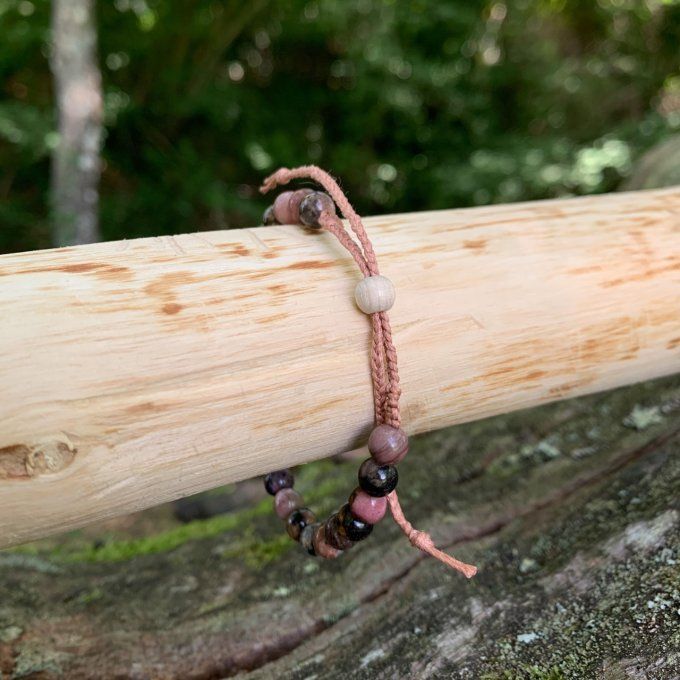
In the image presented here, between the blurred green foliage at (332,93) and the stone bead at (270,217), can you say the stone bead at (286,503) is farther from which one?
the blurred green foliage at (332,93)

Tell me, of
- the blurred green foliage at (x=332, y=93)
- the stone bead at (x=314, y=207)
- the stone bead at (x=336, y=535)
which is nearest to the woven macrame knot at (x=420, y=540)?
the stone bead at (x=336, y=535)

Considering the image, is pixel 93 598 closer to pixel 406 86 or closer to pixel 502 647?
pixel 502 647

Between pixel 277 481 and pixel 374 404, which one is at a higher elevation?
pixel 374 404

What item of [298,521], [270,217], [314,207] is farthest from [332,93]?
[298,521]

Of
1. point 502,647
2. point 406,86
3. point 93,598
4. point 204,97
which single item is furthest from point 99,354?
point 204,97

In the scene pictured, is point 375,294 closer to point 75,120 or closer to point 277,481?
point 277,481

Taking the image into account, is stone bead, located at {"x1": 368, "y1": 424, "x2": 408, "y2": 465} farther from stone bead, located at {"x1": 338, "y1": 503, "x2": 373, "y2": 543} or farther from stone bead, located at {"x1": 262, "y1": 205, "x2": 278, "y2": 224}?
stone bead, located at {"x1": 262, "y1": 205, "x2": 278, "y2": 224}

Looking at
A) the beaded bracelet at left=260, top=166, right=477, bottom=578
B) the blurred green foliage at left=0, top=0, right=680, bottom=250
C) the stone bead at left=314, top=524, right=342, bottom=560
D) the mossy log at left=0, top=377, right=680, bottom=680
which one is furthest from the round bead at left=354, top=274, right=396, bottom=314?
the blurred green foliage at left=0, top=0, right=680, bottom=250
